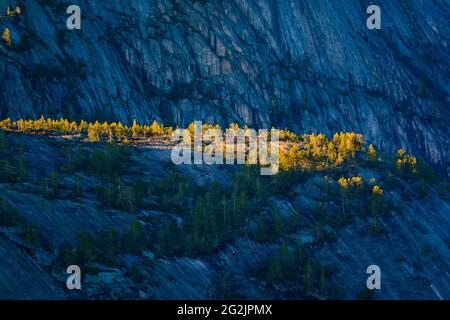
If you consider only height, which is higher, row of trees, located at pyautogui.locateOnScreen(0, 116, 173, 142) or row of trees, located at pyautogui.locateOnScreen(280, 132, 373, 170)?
row of trees, located at pyautogui.locateOnScreen(0, 116, 173, 142)

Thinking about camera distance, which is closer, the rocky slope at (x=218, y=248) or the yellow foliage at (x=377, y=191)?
the rocky slope at (x=218, y=248)

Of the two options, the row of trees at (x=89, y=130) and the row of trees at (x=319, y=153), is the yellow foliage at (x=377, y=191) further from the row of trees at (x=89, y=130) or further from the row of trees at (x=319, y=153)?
the row of trees at (x=89, y=130)

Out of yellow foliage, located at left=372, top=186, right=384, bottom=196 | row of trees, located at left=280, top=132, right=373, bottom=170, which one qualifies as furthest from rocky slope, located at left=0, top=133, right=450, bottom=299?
row of trees, located at left=280, top=132, right=373, bottom=170

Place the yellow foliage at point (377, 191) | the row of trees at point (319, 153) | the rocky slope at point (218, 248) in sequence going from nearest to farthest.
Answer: the rocky slope at point (218, 248) → the yellow foliage at point (377, 191) → the row of trees at point (319, 153)

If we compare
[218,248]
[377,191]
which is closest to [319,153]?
[377,191]

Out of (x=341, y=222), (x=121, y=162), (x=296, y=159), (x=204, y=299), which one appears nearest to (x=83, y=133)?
(x=121, y=162)

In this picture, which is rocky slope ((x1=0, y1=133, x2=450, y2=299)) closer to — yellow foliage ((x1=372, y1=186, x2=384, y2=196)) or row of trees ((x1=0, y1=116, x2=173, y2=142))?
yellow foliage ((x1=372, y1=186, x2=384, y2=196))

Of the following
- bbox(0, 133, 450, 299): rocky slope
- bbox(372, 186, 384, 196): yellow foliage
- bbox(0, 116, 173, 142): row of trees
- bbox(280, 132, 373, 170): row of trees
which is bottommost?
bbox(0, 133, 450, 299): rocky slope

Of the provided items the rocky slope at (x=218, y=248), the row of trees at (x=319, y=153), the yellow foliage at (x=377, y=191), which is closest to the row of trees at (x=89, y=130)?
the rocky slope at (x=218, y=248)

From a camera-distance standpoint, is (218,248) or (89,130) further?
(89,130)

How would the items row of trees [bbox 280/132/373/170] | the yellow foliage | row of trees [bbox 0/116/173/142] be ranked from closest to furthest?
the yellow foliage < row of trees [bbox 280/132/373/170] < row of trees [bbox 0/116/173/142]

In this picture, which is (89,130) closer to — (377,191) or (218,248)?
(218,248)

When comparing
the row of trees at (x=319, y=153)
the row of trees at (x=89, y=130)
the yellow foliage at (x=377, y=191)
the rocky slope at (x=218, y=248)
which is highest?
the row of trees at (x=89, y=130)
